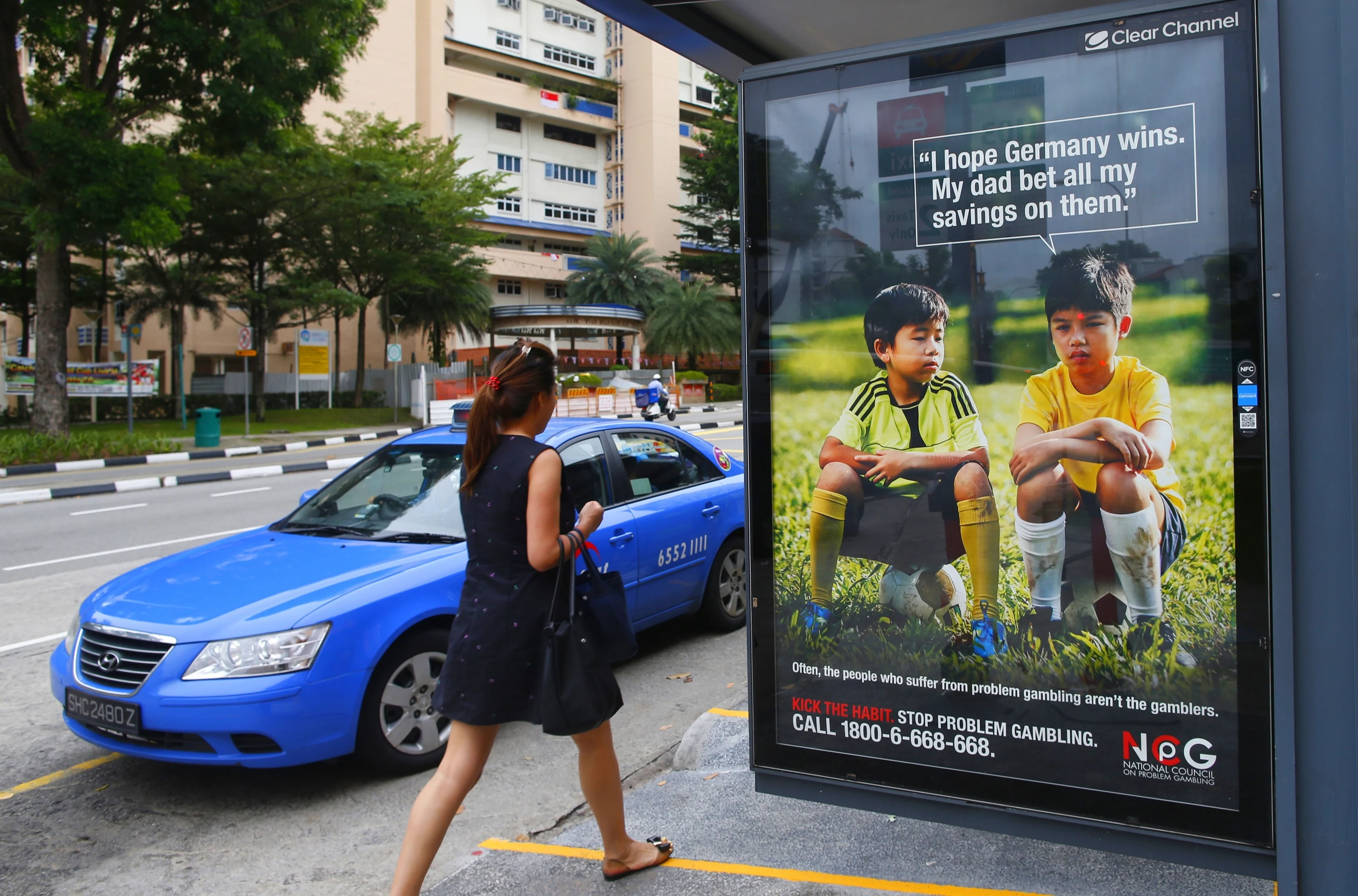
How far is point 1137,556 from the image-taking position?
101 inches

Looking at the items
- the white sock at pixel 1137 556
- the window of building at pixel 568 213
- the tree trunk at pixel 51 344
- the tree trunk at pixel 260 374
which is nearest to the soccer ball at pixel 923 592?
the white sock at pixel 1137 556

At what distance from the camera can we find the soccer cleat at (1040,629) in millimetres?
2658

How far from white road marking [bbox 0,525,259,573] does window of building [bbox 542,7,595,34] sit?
56.3 m

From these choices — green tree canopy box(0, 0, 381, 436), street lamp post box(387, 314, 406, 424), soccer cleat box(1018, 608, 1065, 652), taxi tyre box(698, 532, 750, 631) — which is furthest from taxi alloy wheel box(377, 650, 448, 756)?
street lamp post box(387, 314, 406, 424)

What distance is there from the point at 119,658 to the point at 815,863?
9.34 ft

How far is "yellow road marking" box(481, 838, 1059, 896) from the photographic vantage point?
298 cm

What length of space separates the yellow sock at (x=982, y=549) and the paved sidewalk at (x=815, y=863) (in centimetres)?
89

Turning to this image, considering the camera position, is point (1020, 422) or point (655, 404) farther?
point (655, 404)

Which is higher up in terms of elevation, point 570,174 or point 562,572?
point 570,174

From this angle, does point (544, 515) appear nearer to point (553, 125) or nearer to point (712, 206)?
point (712, 206)

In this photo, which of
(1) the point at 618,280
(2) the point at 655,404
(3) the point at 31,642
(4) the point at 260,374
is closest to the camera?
(3) the point at 31,642

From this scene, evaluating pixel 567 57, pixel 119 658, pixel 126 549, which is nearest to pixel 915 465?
pixel 119 658

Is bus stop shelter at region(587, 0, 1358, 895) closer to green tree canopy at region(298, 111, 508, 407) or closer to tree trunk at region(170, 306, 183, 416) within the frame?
tree trunk at region(170, 306, 183, 416)

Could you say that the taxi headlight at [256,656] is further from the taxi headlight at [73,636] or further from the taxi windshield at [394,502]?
the taxi windshield at [394,502]
